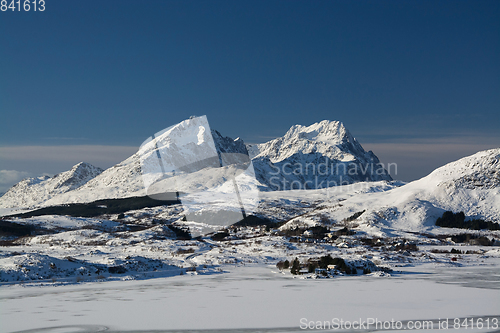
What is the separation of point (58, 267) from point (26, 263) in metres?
2.23

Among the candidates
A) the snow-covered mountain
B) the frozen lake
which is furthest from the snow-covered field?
the snow-covered mountain

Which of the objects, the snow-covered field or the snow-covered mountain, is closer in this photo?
the snow-covered field

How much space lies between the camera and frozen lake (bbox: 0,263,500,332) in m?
13.0

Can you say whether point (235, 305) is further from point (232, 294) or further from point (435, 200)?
point (435, 200)

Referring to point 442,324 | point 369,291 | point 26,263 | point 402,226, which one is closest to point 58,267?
Answer: point 26,263

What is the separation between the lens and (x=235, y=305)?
1650 cm

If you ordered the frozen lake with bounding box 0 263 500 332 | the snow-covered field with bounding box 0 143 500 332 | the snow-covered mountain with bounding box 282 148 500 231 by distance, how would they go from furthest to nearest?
the snow-covered mountain with bounding box 282 148 500 231
the snow-covered field with bounding box 0 143 500 332
the frozen lake with bounding box 0 263 500 332

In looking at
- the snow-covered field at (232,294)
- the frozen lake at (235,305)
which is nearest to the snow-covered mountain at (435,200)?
the snow-covered field at (232,294)

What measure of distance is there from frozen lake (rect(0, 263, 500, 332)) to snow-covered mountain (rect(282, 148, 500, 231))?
253 ft

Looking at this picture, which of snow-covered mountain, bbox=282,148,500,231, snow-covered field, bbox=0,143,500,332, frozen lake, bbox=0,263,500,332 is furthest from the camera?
snow-covered mountain, bbox=282,148,500,231

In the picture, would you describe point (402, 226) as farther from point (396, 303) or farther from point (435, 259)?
point (396, 303)

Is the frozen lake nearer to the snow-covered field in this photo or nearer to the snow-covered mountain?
the snow-covered field

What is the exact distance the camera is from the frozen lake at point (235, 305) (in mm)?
13023

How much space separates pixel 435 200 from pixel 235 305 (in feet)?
367
